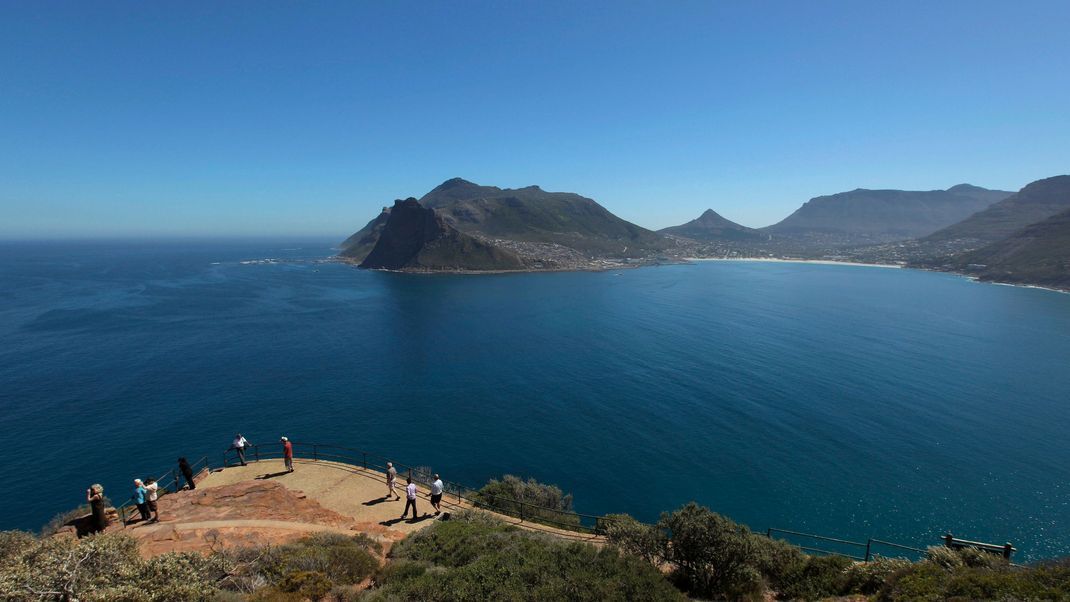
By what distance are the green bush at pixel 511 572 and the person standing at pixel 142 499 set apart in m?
7.75

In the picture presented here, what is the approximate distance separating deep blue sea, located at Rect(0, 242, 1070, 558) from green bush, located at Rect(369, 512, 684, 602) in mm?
18915

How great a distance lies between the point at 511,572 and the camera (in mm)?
9945

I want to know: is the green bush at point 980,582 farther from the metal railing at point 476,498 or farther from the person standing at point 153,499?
the person standing at point 153,499

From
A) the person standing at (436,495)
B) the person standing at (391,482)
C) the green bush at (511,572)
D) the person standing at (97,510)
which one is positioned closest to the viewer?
the green bush at (511,572)

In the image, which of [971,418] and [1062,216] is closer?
[971,418]

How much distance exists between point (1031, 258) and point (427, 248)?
198811 millimetres

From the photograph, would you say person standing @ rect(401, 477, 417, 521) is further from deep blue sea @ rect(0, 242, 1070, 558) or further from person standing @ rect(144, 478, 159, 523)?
deep blue sea @ rect(0, 242, 1070, 558)

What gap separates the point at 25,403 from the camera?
137ft

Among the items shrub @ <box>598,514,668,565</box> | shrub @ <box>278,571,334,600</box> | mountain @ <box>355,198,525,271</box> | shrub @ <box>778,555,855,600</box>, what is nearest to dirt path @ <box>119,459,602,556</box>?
shrub @ <box>598,514,668,565</box>

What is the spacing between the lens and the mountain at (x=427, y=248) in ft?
552

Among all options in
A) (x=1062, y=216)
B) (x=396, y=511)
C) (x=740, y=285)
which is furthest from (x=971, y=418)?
(x=1062, y=216)

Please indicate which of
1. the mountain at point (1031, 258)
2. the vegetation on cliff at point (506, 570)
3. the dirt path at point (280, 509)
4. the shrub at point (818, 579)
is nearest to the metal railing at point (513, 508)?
the shrub at point (818, 579)

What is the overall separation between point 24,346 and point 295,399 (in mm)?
46972

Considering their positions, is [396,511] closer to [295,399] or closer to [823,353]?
[295,399]
